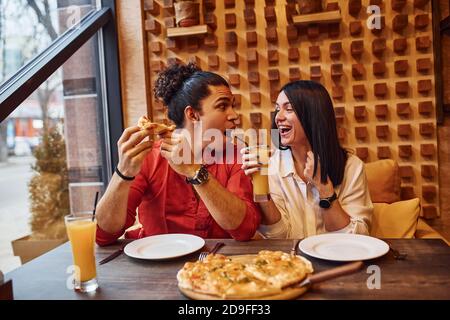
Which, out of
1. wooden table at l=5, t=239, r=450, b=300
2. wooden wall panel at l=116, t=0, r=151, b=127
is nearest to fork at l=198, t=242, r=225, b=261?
wooden table at l=5, t=239, r=450, b=300

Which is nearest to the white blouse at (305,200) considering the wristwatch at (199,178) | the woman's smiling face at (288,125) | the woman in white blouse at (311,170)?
the woman in white blouse at (311,170)

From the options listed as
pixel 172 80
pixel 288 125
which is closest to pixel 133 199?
pixel 172 80

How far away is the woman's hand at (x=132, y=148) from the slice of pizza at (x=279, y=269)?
0.60 metres

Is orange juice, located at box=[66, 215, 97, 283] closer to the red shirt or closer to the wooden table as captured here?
the wooden table

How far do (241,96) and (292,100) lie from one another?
3.48 ft

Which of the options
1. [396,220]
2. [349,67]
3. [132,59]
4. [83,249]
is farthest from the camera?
[132,59]

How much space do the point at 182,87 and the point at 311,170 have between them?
754mm

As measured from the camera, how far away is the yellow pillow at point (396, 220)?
225cm

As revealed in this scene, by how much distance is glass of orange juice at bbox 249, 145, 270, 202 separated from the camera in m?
1.55

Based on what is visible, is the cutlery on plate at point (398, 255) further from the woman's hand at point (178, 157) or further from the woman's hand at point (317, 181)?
the woman's hand at point (178, 157)

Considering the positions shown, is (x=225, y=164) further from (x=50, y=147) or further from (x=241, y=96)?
(x=50, y=147)

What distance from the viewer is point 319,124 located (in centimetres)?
201

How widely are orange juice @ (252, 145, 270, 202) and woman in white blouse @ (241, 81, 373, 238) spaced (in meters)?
Answer: 0.24

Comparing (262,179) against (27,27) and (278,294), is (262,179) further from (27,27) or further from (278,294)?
(27,27)
